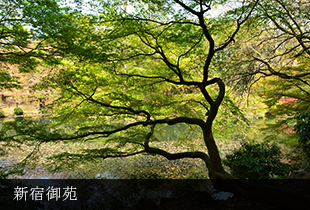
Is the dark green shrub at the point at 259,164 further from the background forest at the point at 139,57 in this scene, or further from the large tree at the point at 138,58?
the large tree at the point at 138,58

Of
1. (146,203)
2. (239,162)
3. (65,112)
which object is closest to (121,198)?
(146,203)

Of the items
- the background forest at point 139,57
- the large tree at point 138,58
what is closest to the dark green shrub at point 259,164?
the background forest at point 139,57

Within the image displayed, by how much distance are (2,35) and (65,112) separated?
2205mm

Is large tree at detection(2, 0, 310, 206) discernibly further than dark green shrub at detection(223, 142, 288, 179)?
No

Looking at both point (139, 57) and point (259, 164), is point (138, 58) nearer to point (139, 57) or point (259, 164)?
point (139, 57)

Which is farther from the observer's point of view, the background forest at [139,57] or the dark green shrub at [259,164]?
the dark green shrub at [259,164]

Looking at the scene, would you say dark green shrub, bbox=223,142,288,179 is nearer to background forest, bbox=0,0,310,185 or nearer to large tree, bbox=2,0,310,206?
background forest, bbox=0,0,310,185

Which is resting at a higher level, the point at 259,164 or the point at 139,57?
the point at 139,57

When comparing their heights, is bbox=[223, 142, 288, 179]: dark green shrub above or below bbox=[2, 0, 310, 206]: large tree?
below

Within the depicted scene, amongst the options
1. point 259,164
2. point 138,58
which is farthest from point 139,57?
point 259,164

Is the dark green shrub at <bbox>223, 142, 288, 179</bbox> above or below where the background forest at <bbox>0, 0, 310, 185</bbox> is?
below

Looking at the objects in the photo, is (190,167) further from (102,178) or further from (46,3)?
(46,3)

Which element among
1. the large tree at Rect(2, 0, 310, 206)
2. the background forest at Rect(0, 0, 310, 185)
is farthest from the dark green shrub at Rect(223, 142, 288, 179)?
the large tree at Rect(2, 0, 310, 206)

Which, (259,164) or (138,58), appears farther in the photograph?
(138,58)
